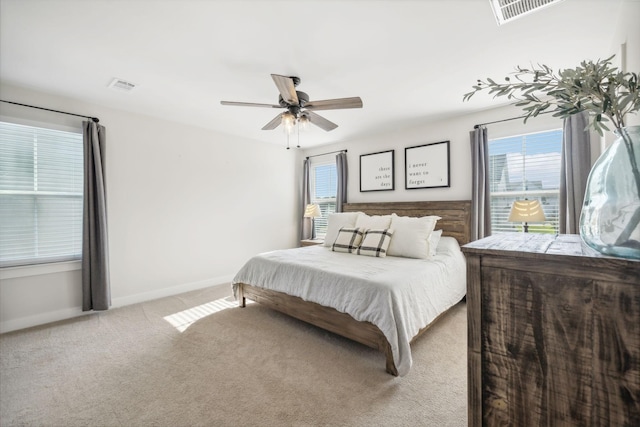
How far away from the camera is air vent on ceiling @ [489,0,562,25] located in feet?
5.52

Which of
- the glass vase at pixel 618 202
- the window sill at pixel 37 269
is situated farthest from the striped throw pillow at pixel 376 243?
the window sill at pixel 37 269

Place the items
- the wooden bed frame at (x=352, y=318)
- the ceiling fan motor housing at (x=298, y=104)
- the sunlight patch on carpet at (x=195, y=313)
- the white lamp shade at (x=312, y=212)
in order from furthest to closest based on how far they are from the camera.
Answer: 1. the white lamp shade at (x=312, y=212)
2. the sunlight patch on carpet at (x=195, y=313)
3. the ceiling fan motor housing at (x=298, y=104)
4. the wooden bed frame at (x=352, y=318)

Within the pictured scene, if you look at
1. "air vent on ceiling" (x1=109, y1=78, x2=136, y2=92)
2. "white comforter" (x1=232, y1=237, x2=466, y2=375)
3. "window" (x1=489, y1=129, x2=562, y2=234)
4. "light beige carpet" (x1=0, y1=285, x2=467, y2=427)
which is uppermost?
"air vent on ceiling" (x1=109, y1=78, x2=136, y2=92)

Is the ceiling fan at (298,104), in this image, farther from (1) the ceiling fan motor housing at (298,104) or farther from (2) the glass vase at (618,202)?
(2) the glass vase at (618,202)

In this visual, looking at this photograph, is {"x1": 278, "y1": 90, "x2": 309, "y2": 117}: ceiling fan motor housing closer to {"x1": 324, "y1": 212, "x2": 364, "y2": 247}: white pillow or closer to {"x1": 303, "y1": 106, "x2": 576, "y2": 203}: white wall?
{"x1": 324, "y1": 212, "x2": 364, "y2": 247}: white pillow

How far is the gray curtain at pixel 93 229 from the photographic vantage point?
10.1 feet

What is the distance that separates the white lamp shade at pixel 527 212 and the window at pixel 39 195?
16.0 feet

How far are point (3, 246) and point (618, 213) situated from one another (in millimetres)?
4510

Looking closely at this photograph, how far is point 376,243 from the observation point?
315 centimetres

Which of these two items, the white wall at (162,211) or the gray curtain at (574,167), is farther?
the white wall at (162,211)

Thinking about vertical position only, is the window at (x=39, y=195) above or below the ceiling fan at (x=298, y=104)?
below

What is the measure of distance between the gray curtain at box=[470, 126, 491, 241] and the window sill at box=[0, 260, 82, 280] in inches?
190

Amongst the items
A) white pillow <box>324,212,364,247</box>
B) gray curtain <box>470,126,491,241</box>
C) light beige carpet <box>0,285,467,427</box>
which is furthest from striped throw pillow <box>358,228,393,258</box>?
gray curtain <box>470,126,491,241</box>

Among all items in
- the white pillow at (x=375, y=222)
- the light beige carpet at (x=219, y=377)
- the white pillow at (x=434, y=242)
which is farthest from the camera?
the white pillow at (x=375, y=222)
